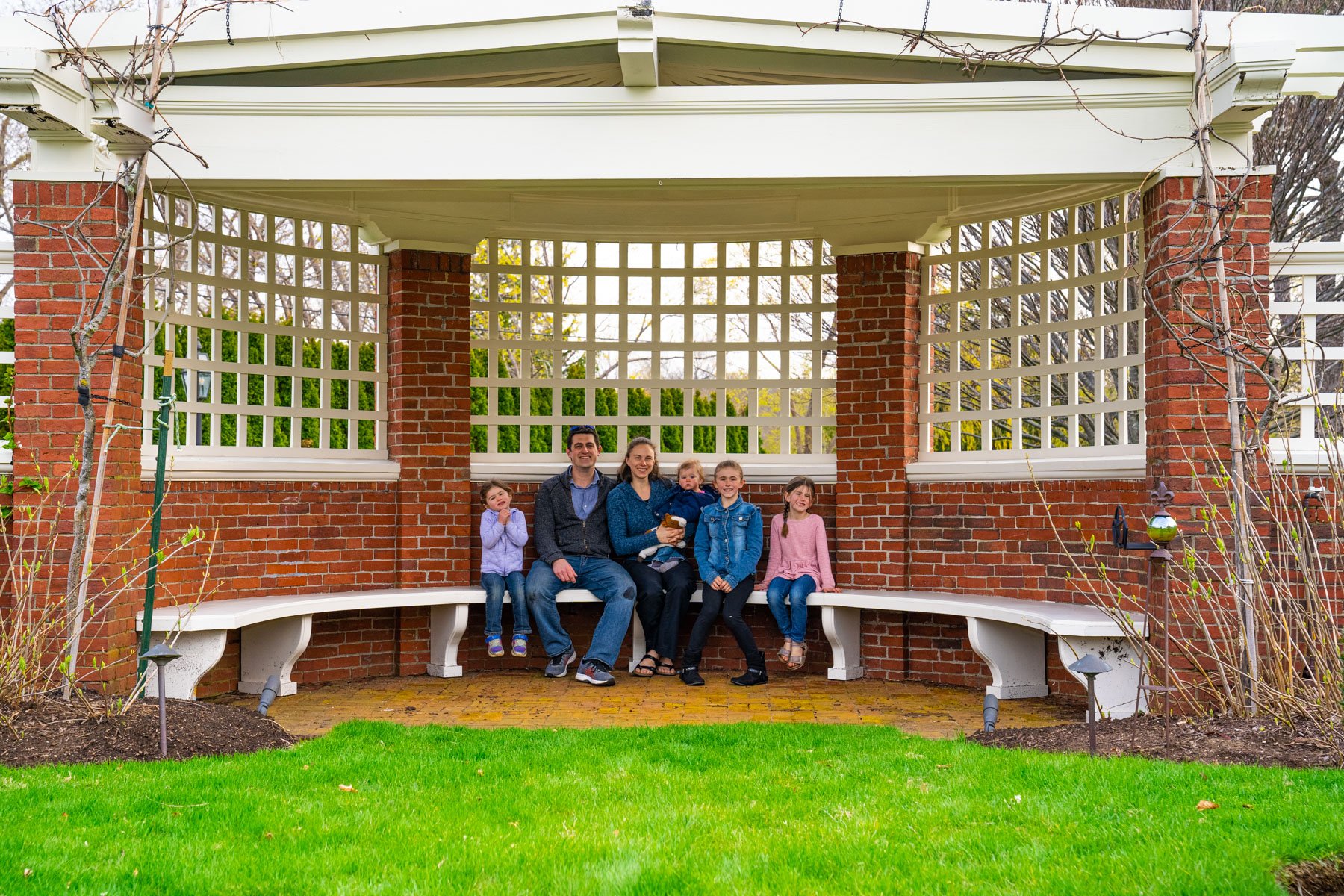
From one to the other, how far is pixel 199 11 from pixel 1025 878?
15.9ft

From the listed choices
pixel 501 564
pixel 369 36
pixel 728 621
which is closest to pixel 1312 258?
pixel 728 621

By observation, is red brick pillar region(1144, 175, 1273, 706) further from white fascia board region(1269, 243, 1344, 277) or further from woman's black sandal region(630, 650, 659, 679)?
woman's black sandal region(630, 650, 659, 679)

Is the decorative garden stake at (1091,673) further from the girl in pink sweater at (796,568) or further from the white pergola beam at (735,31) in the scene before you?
the white pergola beam at (735,31)

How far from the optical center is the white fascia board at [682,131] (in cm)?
550

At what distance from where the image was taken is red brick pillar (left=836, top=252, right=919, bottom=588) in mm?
7434

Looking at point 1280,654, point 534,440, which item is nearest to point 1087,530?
point 1280,654

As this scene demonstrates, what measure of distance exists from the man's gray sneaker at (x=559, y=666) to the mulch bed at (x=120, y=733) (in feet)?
7.16

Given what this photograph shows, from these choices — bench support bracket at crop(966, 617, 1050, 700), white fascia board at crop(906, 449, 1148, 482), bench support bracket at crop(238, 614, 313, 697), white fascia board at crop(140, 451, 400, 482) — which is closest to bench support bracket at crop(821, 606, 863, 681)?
bench support bracket at crop(966, 617, 1050, 700)

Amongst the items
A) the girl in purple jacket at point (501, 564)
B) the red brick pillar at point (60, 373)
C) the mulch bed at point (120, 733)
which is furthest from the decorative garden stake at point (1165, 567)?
the red brick pillar at point (60, 373)

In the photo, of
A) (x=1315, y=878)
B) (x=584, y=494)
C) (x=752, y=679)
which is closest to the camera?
(x=1315, y=878)

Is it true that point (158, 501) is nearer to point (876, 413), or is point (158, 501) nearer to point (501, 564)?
point (501, 564)

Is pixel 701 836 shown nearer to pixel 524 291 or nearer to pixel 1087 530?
pixel 1087 530

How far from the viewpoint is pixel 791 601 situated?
717cm

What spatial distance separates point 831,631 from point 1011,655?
1062 millimetres
